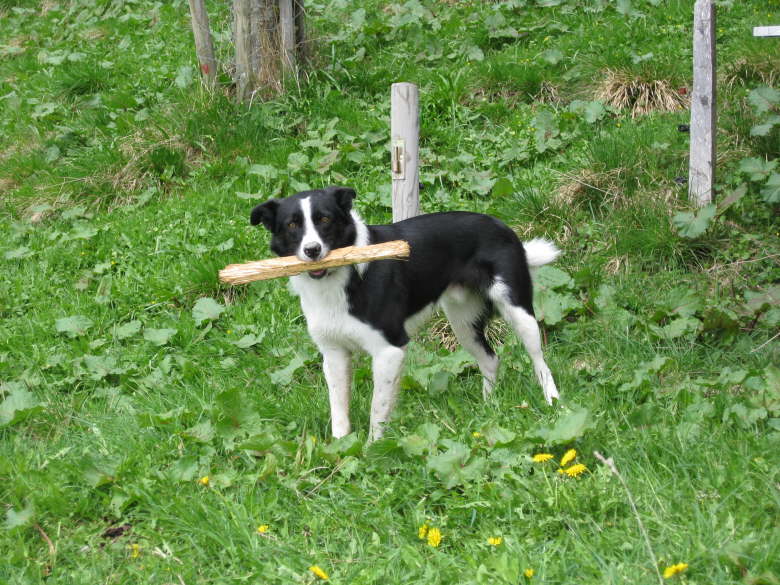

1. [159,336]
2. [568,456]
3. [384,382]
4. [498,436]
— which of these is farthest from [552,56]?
[568,456]

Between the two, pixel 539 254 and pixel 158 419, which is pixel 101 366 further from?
pixel 539 254

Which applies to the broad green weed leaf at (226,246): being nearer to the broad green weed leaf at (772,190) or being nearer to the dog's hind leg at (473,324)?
the dog's hind leg at (473,324)

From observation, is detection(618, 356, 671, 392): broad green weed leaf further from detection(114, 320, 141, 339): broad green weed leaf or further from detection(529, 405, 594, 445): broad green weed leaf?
detection(114, 320, 141, 339): broad green weed leaf

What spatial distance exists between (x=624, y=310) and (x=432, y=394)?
144 centimetres

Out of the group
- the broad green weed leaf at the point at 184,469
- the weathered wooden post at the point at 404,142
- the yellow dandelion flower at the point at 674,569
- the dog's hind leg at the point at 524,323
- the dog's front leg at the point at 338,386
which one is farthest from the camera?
the weathered wooden post at the point at 404,142

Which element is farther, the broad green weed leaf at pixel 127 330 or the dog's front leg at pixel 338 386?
the broad green weed leaf at pixel 127 330

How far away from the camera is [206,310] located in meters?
5.82

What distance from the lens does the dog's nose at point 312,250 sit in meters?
3.91

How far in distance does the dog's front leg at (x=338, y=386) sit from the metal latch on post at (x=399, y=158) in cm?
136

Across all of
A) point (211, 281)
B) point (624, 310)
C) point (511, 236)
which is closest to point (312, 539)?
point (511, 236)

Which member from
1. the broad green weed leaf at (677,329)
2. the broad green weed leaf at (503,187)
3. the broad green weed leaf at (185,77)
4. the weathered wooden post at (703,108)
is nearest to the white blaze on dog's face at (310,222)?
the broad green weed leaf at (677,329)

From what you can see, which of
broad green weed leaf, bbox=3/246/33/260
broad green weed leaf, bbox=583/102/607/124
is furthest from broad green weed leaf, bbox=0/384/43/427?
broad green weed leaf, bbox=583/102/607/124

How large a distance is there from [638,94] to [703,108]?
64.6 inches

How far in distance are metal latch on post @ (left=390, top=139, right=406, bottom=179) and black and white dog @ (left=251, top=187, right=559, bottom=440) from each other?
0.58 m
